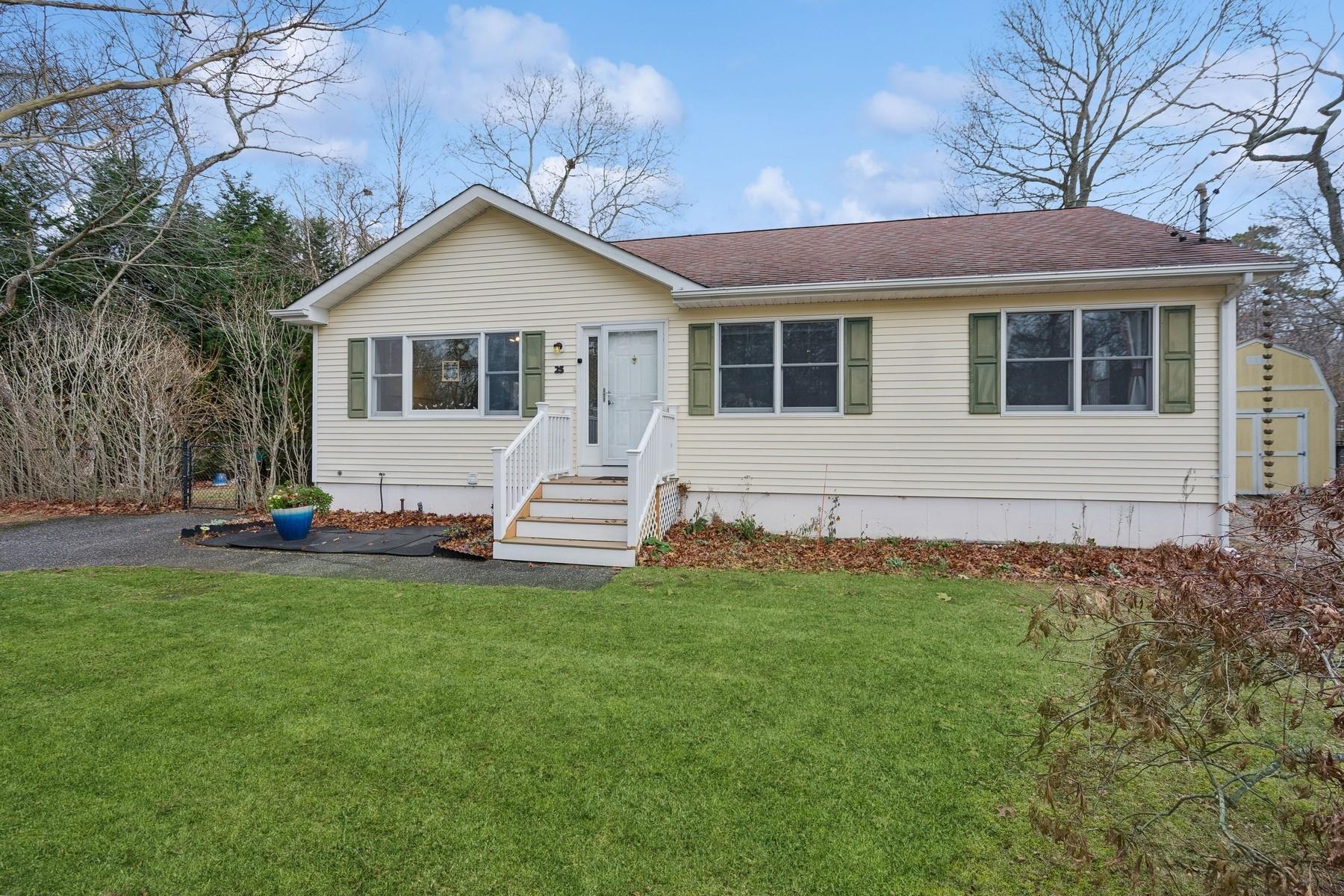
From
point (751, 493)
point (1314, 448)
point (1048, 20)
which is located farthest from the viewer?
point (1048, 20)

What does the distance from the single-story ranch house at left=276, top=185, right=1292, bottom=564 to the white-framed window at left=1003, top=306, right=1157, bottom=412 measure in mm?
25

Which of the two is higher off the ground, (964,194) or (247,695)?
(964,194)

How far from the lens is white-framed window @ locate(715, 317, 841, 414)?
331 inches

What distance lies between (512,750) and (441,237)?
8.32 meters

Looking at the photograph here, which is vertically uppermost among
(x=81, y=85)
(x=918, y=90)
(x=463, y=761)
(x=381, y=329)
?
(x=918, y=90)

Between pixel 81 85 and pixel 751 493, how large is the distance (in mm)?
14194

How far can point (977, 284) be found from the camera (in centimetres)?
758

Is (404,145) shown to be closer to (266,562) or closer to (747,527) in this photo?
(266,562)

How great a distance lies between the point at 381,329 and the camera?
31.7 feet

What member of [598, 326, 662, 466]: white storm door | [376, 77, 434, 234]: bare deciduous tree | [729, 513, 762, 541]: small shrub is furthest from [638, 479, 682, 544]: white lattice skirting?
[376, 77, 434, 234]: bare deciduous tree

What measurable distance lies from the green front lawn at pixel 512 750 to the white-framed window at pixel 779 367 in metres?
3.85

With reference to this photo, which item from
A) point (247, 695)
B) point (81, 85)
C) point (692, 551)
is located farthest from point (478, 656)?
point (81, 85)

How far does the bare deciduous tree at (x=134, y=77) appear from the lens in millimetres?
11336

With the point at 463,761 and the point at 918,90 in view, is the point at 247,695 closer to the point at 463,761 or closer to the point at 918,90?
the point at 463,761
